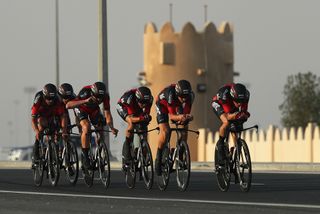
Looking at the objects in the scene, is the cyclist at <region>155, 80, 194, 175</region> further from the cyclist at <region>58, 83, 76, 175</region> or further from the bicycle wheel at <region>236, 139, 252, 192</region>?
the cyclist at <region>58, 83, 76, 175</region>

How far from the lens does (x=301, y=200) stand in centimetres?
1703

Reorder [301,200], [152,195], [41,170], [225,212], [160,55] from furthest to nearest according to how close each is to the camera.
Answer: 1. [160,55]
2. [41,170]
3. [152,195]
4. [301,200]
5. [225,212]

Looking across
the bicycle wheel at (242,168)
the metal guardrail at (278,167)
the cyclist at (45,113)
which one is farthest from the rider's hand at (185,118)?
the metal guardrail at (278,167)

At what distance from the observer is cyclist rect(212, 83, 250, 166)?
18.3 metres

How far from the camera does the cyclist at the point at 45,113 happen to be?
21.2 m

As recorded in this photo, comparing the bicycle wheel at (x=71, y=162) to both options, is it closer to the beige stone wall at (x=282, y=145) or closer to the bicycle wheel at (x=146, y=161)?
the bicycle wheel at (x=146, y=161)

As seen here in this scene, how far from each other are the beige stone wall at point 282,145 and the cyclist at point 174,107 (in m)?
34.9

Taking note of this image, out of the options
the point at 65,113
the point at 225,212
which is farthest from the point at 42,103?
the point at 225,212

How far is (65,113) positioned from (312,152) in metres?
35.7

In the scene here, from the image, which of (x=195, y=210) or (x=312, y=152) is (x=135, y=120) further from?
(x=312, y=152)

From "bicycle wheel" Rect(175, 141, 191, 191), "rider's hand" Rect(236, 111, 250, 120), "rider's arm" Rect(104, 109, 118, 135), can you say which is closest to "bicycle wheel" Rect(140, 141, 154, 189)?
"bicycle wheel" Rect(175, 141, 191, 191)

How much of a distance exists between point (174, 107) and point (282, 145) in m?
41.4

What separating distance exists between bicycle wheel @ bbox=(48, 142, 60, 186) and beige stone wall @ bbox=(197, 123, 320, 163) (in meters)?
33.7

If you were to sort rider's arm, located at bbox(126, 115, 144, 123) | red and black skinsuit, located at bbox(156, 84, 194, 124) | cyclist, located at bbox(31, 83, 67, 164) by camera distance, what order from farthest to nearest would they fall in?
cyclist, located at bbox(31, 83, 67, 164)
rider's arm, located at bbox(126, 115, 144, 123)
red and black skinsuit, located at bbox(156, 84, 194, 124)
